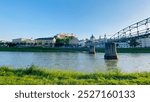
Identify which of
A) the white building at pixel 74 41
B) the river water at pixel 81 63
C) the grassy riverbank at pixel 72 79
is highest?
the white building at pixel 74 41

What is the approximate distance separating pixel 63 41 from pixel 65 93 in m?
167

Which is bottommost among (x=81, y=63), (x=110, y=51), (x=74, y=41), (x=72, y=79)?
(x=81, y=63)

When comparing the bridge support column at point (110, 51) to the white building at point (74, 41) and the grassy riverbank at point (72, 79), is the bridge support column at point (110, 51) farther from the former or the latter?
the white building at point (74, 41)

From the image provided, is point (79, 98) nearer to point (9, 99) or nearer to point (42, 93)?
point (42, 93)

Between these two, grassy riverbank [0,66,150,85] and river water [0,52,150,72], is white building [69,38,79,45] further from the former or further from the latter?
grassy riverbank [0,66,150,85]

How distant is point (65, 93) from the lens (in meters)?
7.72

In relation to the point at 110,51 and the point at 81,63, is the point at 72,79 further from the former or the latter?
the point at 110,51

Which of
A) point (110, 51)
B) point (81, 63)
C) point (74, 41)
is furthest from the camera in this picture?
point (74, 41)

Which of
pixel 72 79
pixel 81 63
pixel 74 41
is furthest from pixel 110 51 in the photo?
pixel 74 41

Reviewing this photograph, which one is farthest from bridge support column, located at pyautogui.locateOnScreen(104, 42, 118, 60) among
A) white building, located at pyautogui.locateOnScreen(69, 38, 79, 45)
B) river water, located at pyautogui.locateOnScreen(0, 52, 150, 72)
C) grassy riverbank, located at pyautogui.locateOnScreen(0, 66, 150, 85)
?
white building, located at pyautogui.locateOnScreen(69, 38, 79, 45)

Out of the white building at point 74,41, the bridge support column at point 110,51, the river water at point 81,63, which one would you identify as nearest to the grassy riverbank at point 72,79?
the river water at point 81,63

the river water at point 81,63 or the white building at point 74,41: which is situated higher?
the white building at point 74,41

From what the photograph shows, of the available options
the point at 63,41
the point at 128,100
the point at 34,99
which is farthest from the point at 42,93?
the point at 63,41

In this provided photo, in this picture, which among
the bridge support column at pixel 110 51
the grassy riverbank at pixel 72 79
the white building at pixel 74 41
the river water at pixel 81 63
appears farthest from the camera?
the white building at pixel 74 41
